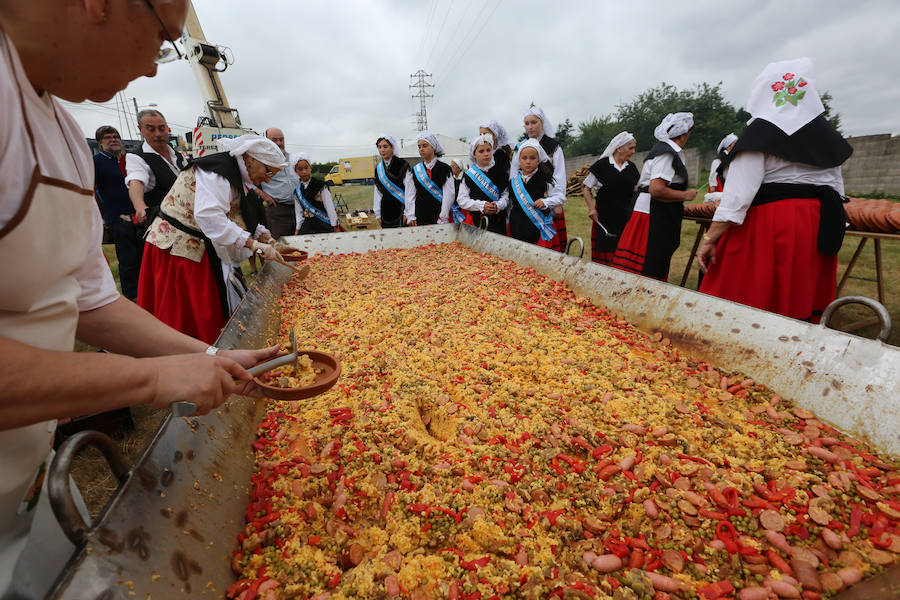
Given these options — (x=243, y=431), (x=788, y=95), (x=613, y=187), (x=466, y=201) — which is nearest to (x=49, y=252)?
(x=243, y=431)

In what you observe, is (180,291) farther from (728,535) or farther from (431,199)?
(431,199)

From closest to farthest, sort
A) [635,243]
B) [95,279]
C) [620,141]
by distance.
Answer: [95,279] < [635,243] < [620,141]

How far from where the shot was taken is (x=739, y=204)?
2598mm

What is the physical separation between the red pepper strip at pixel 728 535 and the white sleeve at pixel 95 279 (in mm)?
1995

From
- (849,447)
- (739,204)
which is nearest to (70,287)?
(849,447)

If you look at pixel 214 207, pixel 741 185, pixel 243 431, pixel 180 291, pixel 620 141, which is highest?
pixel 620 141

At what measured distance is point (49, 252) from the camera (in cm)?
76

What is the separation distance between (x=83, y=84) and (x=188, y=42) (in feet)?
33.4

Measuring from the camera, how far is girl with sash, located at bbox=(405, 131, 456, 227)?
6.20 metres

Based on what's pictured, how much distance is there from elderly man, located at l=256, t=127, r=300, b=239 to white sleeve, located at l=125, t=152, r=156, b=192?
2.62m

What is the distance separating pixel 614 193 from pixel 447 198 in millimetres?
2471

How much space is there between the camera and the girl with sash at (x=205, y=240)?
9.70ft

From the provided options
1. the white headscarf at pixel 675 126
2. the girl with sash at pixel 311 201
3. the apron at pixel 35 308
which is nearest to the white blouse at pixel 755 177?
the white headscarf at pixel 675 126

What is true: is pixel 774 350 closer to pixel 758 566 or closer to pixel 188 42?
pixel 758 566
